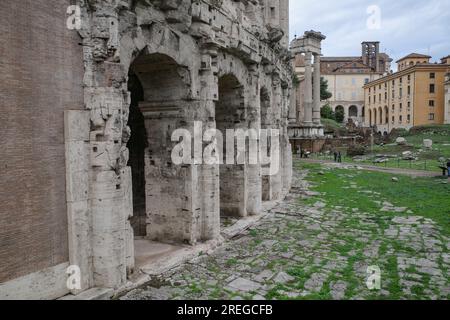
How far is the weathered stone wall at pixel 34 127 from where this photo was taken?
4750 millimetres

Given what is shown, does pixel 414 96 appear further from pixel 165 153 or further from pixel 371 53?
pixel 165 153

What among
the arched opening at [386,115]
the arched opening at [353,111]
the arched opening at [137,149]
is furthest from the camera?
the arched opening at [353,111]

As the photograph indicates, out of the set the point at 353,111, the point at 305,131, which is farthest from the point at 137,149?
the point at 353,111

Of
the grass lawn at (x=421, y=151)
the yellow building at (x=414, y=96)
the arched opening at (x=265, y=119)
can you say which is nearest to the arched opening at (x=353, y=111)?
the yellow building at (x=414, y=96)

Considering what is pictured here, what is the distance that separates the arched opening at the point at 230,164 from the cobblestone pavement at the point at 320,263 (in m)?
1.07

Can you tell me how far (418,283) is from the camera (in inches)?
269

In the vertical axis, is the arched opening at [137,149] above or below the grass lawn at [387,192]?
above

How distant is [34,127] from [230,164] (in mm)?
7092

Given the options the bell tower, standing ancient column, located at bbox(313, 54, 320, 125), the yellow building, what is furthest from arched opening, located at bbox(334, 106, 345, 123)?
standing ancient column, located at bbox(313, 54, 320, 125)

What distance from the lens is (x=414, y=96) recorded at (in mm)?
47156

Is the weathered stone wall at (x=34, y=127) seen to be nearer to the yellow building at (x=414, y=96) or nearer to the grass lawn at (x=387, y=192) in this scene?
the grass lawn at (x=387, y=192)

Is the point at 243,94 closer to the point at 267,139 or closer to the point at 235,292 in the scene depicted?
the point at 267,139

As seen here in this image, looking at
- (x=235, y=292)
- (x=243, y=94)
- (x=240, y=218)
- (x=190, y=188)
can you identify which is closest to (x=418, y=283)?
(x=235, y=292)
